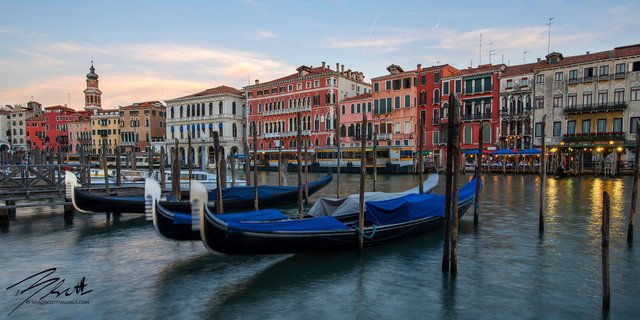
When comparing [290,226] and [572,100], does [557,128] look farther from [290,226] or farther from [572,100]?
[290,226]

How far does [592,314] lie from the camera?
512 cm

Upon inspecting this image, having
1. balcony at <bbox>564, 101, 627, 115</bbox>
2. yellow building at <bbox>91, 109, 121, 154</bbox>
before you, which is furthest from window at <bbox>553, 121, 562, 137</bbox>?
yellow building at <bbox>91, 109, 121, 154</bbox>

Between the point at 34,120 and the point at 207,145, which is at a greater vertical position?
the point at 34,120

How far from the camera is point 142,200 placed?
38.5ft

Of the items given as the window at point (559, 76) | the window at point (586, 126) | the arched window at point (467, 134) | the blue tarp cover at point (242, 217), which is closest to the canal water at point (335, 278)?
the blue tarp cover at point (242, 217)

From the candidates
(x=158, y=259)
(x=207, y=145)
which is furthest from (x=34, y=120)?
(x=158, y=259)

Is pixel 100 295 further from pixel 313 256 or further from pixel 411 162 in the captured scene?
pixel 411 162

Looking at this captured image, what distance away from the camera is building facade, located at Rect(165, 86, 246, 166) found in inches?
1796

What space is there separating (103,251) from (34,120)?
2573 inches

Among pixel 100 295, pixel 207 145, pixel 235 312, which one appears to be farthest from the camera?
pixel 207 145

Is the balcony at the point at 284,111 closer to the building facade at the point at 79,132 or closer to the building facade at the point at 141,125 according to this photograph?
the building facade at the point at 141,125

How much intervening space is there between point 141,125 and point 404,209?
51158mm

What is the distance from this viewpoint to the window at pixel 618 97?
26.2 m

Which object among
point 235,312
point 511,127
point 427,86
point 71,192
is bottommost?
point 235,312
